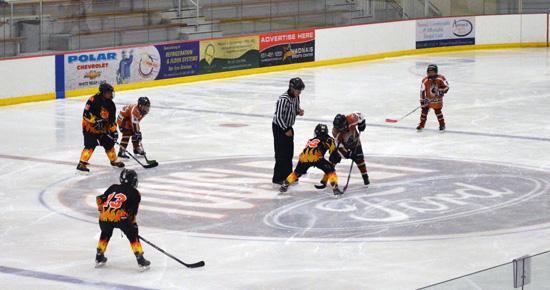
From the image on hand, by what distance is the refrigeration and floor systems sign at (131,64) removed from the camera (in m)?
23.0

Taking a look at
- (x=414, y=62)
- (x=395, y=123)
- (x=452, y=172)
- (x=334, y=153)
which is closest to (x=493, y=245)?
(x=334, y=153)

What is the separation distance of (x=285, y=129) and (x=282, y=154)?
0.98 feet

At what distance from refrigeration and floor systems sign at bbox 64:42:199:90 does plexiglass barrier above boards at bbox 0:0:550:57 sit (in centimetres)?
55

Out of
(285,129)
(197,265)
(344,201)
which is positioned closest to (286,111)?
(285,129)

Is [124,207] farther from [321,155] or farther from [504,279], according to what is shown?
[504,279]

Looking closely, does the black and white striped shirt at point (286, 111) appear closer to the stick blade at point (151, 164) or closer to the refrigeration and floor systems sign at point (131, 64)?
the stick blade at point (151, 164)

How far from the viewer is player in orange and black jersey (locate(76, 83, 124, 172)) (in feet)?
48.4

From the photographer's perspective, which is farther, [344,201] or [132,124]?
[132,124]

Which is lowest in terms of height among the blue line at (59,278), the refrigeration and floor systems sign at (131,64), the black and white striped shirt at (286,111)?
the blue line at (59,278)

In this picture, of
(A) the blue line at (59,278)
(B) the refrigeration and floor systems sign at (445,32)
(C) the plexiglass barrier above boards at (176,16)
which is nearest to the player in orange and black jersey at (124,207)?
(A) the blue line at (59,278)

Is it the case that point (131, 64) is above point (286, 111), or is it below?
above

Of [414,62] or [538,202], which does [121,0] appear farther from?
[538,202]

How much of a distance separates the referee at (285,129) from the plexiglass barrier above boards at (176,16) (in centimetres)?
968

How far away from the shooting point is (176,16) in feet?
89.6
